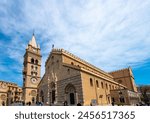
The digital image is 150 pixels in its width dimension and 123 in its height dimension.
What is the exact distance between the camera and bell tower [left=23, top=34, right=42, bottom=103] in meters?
45.0

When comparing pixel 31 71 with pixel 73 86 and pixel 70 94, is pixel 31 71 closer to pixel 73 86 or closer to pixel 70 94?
pixel 70 94

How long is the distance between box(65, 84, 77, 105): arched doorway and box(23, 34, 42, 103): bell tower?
2450cm

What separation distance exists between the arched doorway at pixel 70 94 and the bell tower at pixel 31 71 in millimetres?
24501

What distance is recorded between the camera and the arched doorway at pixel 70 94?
77.4 feet

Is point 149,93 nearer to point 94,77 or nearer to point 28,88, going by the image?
point 94,77

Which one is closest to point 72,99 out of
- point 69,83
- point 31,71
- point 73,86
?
point 73,86

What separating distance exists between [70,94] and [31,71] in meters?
28.7

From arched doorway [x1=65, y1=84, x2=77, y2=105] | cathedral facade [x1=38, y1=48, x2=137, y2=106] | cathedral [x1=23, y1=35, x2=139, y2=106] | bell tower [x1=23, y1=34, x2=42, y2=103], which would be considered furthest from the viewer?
bell tower [x1=23, y1=34, x2=42, y2=103]

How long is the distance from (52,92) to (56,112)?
73.7ft

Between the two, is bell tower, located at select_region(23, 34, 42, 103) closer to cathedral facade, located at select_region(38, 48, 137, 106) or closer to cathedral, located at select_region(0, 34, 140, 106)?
cathedral, located at select_region(0, 34, 140, 106)

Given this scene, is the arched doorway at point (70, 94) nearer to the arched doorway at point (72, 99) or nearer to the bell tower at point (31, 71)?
the arched doorway at point (72, 99)

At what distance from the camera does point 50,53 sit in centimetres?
3278

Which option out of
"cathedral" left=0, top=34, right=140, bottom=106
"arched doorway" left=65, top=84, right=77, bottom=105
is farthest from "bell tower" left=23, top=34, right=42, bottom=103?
"arched doorway" left=65, top=84, right=77, bottom=105

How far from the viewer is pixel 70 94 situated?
24219 millimetres
